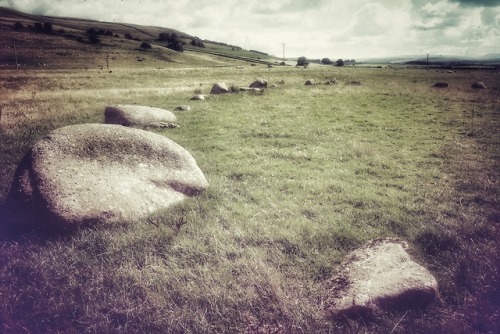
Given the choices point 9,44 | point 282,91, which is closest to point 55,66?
point 9,44

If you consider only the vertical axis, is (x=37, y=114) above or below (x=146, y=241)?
above

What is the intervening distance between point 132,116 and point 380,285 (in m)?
14.7

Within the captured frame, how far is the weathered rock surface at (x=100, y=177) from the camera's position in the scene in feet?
19.0

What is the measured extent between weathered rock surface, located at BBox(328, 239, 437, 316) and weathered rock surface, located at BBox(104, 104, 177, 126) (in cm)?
1359

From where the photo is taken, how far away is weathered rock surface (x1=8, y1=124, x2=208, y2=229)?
579cm

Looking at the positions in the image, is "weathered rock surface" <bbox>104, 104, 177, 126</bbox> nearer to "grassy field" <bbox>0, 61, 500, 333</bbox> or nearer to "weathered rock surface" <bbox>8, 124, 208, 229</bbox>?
"grassy field" <bbox>0, 61, 500, 333</bbox>

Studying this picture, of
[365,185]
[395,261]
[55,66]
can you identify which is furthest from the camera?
[55,66]

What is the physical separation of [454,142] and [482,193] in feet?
21.9

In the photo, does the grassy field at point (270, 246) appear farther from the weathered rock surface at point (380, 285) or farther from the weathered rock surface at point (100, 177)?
the weathered rock surface at point (100, 177)

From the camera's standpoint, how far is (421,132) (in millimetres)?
16078

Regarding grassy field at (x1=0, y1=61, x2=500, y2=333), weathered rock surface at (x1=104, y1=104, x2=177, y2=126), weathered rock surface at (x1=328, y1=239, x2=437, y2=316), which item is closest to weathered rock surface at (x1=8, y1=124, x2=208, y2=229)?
grassy field at (x1=0, y1=61, x2=500, y2=333)

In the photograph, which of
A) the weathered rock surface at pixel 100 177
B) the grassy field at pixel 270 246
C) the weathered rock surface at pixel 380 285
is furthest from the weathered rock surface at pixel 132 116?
the weathered rock surface at pixel 380 285

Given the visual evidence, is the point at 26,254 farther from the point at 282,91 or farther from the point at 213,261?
the point at 282,91

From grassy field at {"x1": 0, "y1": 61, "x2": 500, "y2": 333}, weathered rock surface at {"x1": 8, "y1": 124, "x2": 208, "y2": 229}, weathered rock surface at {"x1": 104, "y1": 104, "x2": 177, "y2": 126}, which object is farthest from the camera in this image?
weathered rock surface at {"x1": 104, "y1": 104, "x2": 177, "y2": 126}
